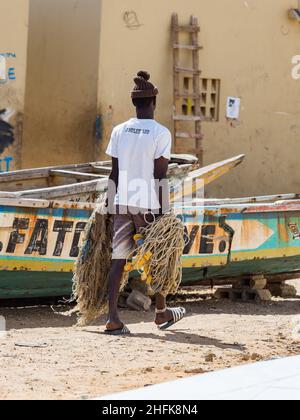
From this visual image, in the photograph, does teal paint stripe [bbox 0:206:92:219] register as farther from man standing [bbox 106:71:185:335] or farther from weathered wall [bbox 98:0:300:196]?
weathered wall [bbox 98:0:300:196]

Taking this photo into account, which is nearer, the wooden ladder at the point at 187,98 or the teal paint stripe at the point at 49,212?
the teal paint stripe at the point at 49,212

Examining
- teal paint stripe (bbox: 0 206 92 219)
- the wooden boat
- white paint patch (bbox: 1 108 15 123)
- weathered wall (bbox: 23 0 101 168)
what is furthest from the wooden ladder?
teal paint stripe (bbox: 0 206 92 219)

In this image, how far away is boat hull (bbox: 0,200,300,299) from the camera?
848 cm

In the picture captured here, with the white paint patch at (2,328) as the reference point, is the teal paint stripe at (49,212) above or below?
above

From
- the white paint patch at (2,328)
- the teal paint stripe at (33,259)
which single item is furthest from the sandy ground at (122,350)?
the teal paint stripe at (33,259)

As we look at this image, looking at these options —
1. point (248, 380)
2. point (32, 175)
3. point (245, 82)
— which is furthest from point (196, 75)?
point (248, 380)

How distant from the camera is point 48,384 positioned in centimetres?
566

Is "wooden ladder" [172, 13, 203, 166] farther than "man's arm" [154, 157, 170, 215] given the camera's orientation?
Yes

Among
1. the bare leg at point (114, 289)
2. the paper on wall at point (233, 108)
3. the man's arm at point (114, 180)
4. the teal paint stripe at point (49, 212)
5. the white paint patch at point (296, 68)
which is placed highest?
the white paint patch at point (296, 68)

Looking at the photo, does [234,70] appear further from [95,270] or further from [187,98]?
[95,270]

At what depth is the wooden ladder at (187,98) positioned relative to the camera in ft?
51.9

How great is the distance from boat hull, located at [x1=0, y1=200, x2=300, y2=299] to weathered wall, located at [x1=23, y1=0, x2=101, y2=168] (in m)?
5.85

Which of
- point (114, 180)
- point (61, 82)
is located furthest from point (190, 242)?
point (61, 82)

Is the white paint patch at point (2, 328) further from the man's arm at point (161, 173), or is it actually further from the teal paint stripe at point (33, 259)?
the man's arm at point (161, 173)
